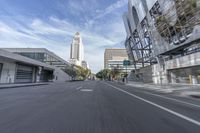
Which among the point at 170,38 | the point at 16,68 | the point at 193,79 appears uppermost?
the point at 170,38

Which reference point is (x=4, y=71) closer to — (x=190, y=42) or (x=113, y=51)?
(x=190, y=42)

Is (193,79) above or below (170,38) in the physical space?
below

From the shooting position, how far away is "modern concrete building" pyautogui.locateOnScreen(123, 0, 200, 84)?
19.7 m

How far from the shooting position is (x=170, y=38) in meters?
38.5

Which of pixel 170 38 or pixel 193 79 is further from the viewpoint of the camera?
pixel 170 38

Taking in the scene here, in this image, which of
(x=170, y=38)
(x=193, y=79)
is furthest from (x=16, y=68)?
(x=193, y=79)

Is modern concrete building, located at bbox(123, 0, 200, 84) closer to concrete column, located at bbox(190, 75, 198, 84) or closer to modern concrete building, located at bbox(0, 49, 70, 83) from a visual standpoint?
concrete column, located at bbox(190, 75, 198, 84)

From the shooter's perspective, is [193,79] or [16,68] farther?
[16,68]

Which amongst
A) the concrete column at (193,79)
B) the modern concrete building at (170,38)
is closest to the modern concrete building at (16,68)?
the modern concrete building at (170,38)

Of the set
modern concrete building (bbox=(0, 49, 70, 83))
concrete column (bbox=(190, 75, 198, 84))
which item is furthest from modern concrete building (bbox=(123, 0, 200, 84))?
modern concrete building (bbox=(0, 49, 70, 83))

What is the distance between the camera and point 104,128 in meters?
4.48

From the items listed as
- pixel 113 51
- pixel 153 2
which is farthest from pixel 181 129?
pixel 113 51

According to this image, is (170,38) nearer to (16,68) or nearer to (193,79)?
(193,79)

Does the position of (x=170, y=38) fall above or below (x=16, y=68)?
above
